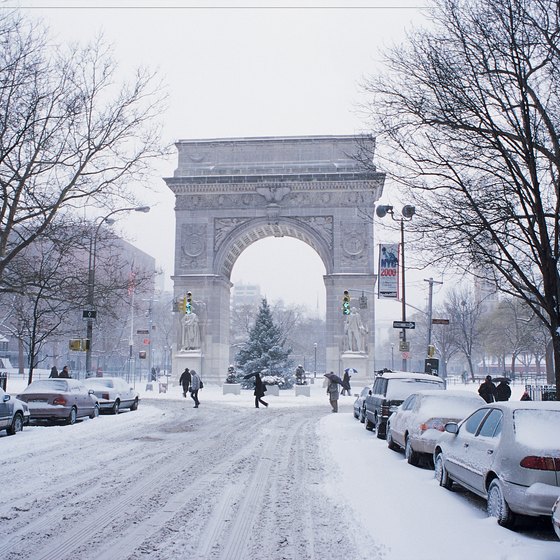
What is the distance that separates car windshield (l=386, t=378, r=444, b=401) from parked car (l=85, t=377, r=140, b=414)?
38.6 ft

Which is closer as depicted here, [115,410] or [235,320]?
[115,410]

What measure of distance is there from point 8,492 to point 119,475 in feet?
6.56

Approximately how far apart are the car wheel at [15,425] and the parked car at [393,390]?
9251mm

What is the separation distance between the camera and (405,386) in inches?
696

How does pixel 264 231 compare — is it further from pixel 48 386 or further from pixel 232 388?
pixel 48 386

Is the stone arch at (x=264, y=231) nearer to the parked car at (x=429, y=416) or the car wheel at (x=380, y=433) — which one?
the car wheel at (x=380, y=433)

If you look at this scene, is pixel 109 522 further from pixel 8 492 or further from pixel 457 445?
pixel 457 445

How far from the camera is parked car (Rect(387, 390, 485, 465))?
39.9ft

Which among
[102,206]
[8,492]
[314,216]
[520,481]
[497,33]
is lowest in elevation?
[8,492]

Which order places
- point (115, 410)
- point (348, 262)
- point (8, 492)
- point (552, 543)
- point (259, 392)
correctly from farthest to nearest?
→ 1. point (348, 262)
2. point (259, 392)
3. point (115, 410)
4. point (8, 492)
5. point (552, 543)

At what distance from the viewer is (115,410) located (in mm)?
25859

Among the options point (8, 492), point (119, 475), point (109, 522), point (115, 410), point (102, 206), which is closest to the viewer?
point (109, 522)

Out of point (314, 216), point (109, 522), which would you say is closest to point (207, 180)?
point (314, 216)

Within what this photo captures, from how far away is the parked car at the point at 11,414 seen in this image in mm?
17000
